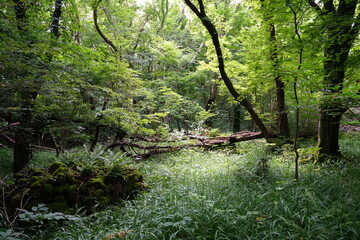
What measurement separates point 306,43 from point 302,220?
294 cm

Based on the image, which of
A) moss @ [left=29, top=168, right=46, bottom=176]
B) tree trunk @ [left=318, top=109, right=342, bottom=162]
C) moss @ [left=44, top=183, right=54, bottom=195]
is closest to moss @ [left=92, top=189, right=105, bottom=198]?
moss @ [left=44, top=183, right=54, bottom=195]

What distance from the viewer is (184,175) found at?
494 cm

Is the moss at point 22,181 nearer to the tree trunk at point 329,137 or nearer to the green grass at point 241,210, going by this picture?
the green grass at point 241,210

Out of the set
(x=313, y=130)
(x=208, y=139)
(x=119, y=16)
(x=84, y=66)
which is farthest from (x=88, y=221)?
(x=119, y=16)

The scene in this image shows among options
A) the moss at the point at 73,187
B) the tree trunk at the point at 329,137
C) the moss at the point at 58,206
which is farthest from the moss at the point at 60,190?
the tree trunk at the point at 329,137

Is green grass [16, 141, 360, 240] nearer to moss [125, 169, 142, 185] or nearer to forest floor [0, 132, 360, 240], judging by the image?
forest floor [0, 132, 360, 240]

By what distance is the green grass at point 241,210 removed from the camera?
2359 mm

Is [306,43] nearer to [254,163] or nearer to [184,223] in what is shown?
[254,163]

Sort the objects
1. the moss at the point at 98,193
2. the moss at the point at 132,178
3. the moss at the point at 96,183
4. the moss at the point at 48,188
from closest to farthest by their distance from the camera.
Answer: the moss at the point at 48,188, the moss at the point at 98,193, the moss at the point at 96,183, the moss at the point at 132,178

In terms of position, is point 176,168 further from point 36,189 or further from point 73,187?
point 36,189

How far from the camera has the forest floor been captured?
2.37 metres

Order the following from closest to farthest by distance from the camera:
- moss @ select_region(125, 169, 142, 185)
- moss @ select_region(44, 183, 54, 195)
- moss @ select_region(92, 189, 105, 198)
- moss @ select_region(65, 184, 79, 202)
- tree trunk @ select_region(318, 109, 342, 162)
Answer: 1. moss @ select_region(44, 183, 54, 195)
2. moss @ select_region(65, 184, 79, 202)
3. moss @ select_region(92, 189, 105, 198)
4. moss @ select_region(125, 169, 142, 185)
5. tree trunk @ select_region(318, 109, 342, 162)

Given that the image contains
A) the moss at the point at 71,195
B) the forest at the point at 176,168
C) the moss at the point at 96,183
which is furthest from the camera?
the moss at the point at 96,183

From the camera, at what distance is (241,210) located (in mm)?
2816
